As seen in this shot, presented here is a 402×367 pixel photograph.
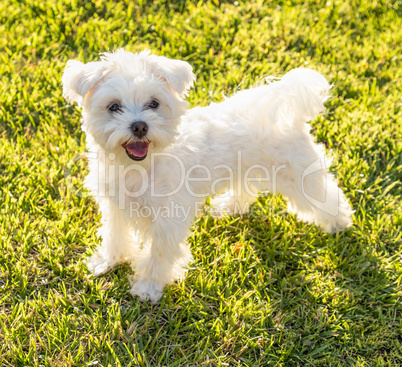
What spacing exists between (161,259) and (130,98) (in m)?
1.16

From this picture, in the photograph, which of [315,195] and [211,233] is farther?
[211,233]

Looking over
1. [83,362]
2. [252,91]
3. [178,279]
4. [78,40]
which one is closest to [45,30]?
[78,40]

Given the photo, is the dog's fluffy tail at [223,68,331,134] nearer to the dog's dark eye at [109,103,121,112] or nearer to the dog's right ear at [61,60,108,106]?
the dog's dark eye at [109,103,121,112]

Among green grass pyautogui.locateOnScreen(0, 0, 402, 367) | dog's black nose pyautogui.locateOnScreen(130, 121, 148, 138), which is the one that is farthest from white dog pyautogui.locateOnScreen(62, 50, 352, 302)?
green grass pyautogui.locateOnScreen(0, 0, 402, 367)

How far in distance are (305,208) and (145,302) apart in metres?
1.44

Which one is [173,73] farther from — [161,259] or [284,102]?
[161,259]

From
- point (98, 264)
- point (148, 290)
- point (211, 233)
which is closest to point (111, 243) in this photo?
point (98, 264)

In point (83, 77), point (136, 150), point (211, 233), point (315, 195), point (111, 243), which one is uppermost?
point (83, 77)

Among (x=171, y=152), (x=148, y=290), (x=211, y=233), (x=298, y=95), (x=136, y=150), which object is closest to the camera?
(x=136, y=150)

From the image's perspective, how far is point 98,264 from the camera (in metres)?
3.41

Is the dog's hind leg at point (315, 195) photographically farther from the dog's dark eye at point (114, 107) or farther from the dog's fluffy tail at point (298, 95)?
the dog's dark eye at point (114, 107)

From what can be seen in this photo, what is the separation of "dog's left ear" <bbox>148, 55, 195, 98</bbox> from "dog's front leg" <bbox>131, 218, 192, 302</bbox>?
34.1 inches

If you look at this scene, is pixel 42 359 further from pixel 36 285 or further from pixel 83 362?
pixel 36 285

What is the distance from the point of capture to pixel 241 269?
11.3 feet
